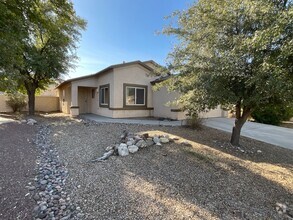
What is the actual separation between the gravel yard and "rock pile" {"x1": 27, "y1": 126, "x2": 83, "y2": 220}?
15 cm

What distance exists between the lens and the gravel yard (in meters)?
3.27


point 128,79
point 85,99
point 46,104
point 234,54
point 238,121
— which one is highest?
point 128,79

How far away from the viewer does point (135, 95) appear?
45.8 ft

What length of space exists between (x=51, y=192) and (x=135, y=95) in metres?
10.7

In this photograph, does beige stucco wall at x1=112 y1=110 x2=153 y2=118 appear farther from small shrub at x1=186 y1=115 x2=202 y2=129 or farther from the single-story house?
small shrub at x1=186 y1=115 x2=202 y2=129

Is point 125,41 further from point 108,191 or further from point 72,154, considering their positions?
point 108,191

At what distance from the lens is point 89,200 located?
3424 mm

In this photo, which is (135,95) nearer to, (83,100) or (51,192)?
(83,100)

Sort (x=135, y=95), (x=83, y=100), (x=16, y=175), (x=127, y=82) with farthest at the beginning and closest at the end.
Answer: (x=83, y=100), (x=135, y=95), (x=127, y=82), (x=16, y=175)

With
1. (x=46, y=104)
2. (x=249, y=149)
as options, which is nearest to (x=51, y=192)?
(x=249, y=149)

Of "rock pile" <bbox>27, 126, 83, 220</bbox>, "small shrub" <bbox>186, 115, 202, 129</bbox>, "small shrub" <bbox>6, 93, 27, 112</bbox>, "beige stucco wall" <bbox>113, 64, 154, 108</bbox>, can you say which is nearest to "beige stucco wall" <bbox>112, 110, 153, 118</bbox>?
"beige stucco wall" <bbox>113, 64, 154, 108</bbox>

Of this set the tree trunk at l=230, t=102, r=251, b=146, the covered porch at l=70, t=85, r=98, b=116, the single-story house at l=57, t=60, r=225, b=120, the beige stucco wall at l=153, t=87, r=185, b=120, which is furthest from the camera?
the covered porch at l=70, t=85, r=98, b=116

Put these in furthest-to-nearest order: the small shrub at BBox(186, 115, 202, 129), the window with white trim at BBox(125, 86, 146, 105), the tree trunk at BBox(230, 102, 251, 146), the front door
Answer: the front door, the window with white trim at BBox(125, 86, 146, 105), the small shrub at BBox(186, 115, 202, 129), the tree trunk at BBox(230, 102, 251, 146)

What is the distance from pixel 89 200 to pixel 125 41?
15.3 m
